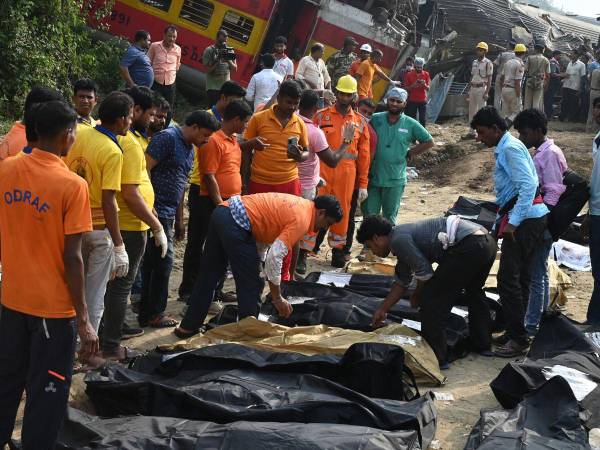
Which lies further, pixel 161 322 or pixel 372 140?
pixel 372 140

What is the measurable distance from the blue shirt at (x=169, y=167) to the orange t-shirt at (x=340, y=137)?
7.53ft

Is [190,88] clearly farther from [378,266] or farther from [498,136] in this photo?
[498,136]

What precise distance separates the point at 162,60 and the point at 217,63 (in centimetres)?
100

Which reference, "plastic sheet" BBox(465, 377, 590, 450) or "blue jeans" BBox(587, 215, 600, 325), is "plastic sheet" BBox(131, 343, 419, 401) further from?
"blue jeans" BBox(587, 215, 600, 325)

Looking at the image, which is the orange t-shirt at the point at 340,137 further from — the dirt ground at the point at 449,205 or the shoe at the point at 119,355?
the shoe at the point at 119,355

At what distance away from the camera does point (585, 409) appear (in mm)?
4711

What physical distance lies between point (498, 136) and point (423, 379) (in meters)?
1.93

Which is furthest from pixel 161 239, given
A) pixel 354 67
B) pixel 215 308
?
pixel 354 67

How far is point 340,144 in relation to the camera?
27.0 ft

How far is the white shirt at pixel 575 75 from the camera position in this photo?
1775 centimetres

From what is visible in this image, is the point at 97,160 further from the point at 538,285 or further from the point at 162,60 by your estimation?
the point at 162,60

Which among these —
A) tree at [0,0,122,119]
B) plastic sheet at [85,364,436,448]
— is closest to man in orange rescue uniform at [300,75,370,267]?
plastic sheet at [85,364,436,448]

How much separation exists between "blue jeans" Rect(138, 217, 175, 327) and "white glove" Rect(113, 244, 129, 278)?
44.1 inches

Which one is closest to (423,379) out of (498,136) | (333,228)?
(498,136)
